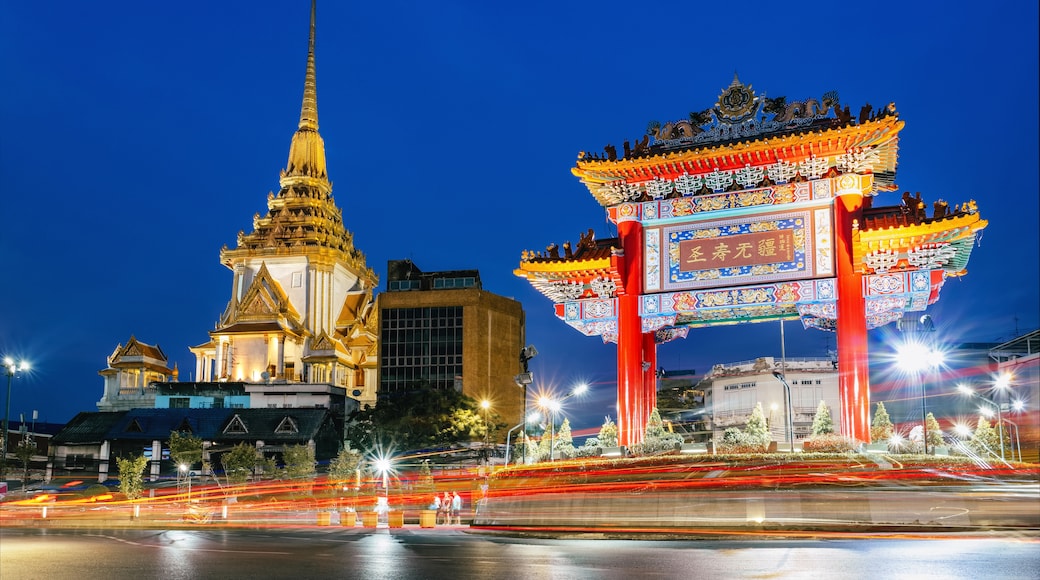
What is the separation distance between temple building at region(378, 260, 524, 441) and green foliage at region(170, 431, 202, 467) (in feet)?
94.6

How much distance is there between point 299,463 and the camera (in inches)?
2207

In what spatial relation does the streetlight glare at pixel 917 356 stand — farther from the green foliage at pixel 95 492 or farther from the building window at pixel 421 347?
the building window at pixel 421 347

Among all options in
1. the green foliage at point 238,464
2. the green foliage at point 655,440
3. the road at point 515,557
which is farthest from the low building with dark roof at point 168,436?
the road at point 515,557

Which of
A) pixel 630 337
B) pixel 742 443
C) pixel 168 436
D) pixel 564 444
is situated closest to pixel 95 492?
pixel 168 436

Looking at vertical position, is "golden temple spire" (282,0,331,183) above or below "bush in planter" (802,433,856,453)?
above

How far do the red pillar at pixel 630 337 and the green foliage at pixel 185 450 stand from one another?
34.9 metres

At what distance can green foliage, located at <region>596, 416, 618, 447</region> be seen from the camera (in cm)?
3033

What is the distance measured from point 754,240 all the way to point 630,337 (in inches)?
195

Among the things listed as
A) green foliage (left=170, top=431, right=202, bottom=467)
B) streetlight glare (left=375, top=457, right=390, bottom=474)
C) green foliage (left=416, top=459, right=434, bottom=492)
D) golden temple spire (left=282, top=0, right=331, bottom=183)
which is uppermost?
golden temple spire (left=282, top=0, right=331, bottom=183)

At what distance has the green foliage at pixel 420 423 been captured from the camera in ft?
215

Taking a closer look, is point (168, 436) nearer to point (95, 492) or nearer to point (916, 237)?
point (95, 492)

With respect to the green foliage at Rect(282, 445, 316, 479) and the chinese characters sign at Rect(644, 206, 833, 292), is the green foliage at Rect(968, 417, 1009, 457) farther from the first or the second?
the green foliage at Rect(282, 445, 316, 479)

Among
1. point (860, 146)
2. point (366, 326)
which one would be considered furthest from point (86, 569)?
point (366, 326)

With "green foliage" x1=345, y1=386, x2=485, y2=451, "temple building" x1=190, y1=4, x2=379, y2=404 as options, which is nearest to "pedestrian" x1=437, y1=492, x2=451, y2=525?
"green foliage" x1=345, y1=386, x2=485, y2=451
